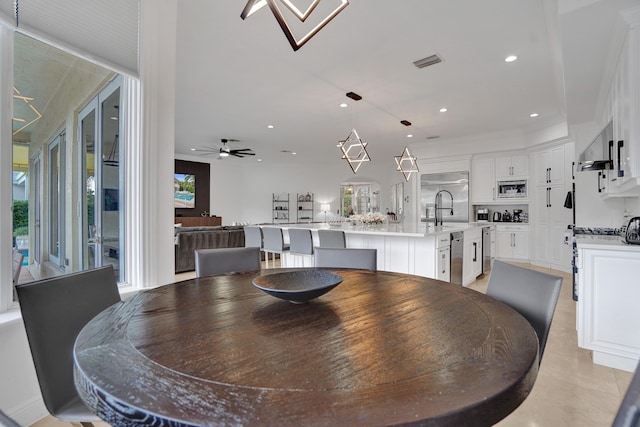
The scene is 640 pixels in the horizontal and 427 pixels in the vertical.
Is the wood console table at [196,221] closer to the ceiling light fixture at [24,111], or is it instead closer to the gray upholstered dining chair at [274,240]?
the gray upholstered dining chair at [274,240]

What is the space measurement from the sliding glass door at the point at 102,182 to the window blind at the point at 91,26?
34 cm

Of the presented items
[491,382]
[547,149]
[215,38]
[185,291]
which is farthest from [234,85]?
[547,149]

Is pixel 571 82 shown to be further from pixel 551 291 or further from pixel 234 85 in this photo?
pixel 234 85

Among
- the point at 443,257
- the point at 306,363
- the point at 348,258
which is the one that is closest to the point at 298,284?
the point at 306,363

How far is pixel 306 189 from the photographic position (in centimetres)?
1105

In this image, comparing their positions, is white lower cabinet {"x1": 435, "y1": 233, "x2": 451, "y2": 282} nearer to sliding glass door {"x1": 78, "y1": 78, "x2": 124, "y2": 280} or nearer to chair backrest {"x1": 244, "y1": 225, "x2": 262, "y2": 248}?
chair backrest {"x1": 244, "y1": 225, "x2": 262, "y2": 248}

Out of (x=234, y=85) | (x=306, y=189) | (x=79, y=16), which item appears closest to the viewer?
(x=79, y=16)

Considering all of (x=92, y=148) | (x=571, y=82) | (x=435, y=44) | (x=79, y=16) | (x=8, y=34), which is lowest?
(x=92, y=148)

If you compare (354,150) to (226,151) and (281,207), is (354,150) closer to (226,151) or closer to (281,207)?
(226,151)

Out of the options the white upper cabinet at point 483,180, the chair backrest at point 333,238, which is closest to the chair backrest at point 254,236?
the chair backrest at point 333,238

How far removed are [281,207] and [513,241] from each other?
7083 mm

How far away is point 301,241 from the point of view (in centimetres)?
407

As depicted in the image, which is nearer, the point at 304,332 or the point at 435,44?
the point at 304,332

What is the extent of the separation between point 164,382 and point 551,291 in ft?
4.37
